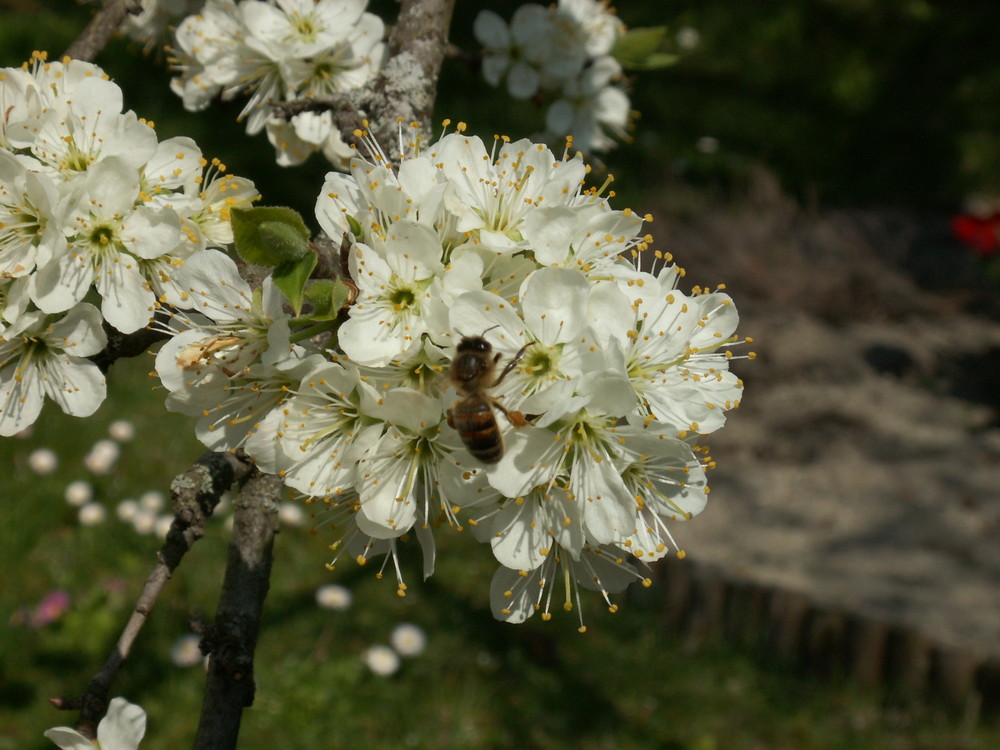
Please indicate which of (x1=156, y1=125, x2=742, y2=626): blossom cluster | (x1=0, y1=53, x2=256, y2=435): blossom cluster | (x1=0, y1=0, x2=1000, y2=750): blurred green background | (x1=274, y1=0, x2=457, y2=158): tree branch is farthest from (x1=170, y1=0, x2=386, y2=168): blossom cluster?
(x1=156, y1=125, x2=742, y2=626): blossom cluster

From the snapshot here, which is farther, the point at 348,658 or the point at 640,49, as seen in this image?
the point at 348,658

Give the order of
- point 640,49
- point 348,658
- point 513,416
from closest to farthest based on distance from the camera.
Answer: point 513,416 → point 640,49 → point 348,658

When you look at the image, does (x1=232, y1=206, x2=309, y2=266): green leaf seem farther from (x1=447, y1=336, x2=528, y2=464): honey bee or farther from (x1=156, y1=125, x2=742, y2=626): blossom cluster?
(x1=447, y1=336, x2=528, y2=464): honey bee

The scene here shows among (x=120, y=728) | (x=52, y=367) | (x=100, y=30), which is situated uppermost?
(x=100, y=30)

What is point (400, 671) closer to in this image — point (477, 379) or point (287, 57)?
point (287, 57)

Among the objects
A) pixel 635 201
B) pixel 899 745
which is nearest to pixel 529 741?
pixel 899 745

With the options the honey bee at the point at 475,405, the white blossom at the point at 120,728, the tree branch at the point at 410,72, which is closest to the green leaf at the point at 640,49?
the tree branch at the point at 410,72

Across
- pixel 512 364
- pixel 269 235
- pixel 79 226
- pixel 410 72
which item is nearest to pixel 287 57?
pixel 410 72
